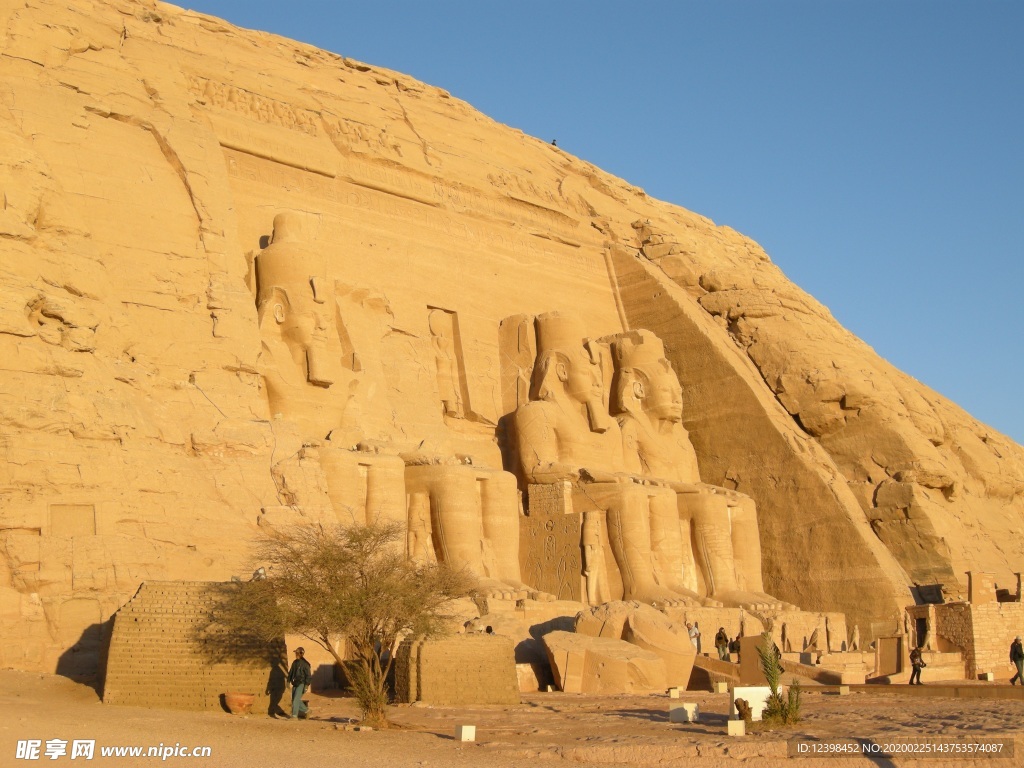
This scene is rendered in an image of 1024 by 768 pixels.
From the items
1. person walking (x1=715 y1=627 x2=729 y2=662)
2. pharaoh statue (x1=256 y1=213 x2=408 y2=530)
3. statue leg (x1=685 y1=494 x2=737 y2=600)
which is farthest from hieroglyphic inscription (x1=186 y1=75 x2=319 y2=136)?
person walking (x1=715 y1=627 x2=729 y2=662)

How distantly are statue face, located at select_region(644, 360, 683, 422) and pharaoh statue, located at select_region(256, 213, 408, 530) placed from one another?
4.09 meters

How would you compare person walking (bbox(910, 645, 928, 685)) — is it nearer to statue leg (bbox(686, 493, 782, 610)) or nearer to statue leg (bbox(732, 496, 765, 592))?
statue leg (bbox(686, 493, 782, 610))

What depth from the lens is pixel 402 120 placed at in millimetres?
17625

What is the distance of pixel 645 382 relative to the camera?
16328 mm

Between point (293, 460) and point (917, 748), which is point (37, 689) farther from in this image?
point (917, 748)

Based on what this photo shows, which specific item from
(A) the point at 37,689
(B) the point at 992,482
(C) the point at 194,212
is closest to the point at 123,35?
(C) the point at 194,212

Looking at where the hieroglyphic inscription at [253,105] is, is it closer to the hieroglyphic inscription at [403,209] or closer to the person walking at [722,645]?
the hieroglyphic inscription at [403,209]

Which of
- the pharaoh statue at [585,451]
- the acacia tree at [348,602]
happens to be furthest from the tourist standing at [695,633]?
the acacia tree at [348,602]

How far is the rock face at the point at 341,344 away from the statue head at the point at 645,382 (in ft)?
1.03

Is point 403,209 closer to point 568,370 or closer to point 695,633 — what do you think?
point 568,370

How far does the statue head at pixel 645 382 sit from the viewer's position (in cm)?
1628

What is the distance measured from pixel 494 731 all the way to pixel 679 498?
8061mm

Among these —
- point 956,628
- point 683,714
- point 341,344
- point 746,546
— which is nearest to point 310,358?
point 341,344

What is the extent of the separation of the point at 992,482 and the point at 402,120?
921 cm
